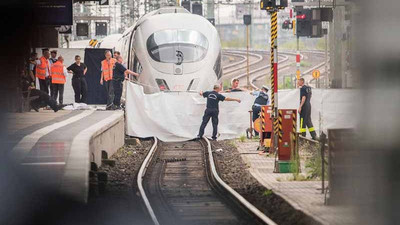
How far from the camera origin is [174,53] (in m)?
29.6

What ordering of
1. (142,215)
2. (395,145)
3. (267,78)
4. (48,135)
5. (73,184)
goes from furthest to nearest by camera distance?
(267,78), (48,135), (142,215), (73,184), (395,145)

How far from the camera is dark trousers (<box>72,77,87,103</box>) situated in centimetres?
2595

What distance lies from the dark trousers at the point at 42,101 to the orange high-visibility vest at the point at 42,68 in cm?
112

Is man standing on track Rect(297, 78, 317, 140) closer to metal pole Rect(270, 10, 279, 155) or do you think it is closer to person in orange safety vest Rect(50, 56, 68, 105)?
metal pole Rect(270, 10, 279, 155)

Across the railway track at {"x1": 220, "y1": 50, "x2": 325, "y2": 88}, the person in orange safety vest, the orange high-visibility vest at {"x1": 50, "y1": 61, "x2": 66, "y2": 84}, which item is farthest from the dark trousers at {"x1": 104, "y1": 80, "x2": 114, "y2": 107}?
the railway track at {"x1": 220, "y1": 50, "x2": 325, "y2": 88}

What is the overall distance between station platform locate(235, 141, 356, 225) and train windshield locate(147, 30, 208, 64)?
811 cm

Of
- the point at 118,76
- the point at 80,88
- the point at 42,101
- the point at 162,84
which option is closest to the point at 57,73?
the point at 118,76

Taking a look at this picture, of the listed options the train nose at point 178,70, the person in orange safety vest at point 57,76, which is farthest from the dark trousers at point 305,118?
the train nose at point 178,70

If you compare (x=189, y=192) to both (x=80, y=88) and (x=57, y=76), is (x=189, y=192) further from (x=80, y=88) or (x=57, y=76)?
(x=80, y=88)

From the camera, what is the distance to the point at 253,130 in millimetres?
27203

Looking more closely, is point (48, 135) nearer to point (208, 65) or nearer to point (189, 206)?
point (189, 206)

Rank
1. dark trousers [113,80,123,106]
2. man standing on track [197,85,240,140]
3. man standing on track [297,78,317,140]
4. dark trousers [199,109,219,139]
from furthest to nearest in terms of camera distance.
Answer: dark trousers [113,80,123,106]
dark trousers [199,109,219,139]
man standing on track [197,85,240,140]
man standing on track [297,78,317,140]

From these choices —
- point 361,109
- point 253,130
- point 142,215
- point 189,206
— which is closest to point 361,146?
point 361,109

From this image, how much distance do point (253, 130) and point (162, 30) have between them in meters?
4.79
